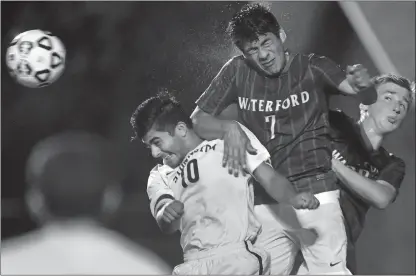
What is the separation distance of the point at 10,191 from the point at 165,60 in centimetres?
73

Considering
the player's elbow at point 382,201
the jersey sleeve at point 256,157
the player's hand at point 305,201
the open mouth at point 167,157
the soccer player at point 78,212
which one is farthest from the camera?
the soccer player at point 78,212

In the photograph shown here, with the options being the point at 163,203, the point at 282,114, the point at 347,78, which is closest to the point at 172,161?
the point at 163,203

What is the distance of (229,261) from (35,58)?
0.88 meters

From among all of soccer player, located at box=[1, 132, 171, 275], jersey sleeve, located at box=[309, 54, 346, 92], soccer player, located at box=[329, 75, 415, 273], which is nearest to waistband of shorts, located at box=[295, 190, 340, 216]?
soccer player, located at box=[329, 75, 415, 273]

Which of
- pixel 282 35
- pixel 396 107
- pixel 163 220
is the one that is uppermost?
pixel 282 35

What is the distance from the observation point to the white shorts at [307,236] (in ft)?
5.82

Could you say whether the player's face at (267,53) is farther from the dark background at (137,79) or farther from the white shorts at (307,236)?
the white shorts at (307,236)

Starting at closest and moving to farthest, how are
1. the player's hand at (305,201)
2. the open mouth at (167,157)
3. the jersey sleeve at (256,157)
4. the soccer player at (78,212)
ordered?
the player's hand at (305,201)
the jersey sleeve at (256,157)
the open mouth at (167,157)
the soccer player at (78,212)

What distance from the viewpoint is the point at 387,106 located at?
1998 mm

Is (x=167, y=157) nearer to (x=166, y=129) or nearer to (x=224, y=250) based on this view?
(x=166, y=129)

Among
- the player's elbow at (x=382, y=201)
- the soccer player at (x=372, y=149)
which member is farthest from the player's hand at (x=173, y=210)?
the player's elbow at (x=382, y=201)

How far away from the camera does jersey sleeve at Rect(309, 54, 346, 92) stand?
1.84 metres

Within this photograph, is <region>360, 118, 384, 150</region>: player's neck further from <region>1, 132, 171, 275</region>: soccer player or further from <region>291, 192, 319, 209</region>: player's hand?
<region>1, 132, 171, 275</region>: soccer player

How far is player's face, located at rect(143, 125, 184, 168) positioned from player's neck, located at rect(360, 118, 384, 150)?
0.64 m
